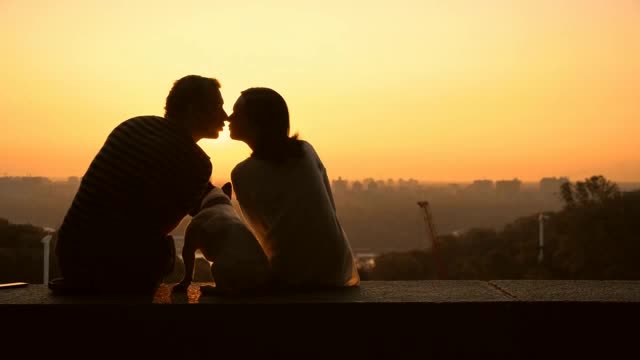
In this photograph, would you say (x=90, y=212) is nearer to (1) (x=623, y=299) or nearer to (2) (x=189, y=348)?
(2) (x=189, y=348)

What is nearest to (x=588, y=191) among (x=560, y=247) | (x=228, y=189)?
(x=560, y=247)

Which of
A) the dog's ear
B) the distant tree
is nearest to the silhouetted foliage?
the distant tree

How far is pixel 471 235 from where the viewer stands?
277 ft

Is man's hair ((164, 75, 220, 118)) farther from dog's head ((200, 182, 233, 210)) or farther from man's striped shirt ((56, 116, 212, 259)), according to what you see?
dog's head ((200, 182, 233, 210))

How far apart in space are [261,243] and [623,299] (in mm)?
2279

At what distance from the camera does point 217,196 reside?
502 centimetres

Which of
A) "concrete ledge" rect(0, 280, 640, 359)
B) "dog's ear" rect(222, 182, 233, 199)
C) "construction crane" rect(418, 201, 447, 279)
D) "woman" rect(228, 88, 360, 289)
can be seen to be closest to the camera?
"concrete ledge" rect(0, 280, 640, 359)

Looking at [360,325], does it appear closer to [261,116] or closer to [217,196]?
[217,196]

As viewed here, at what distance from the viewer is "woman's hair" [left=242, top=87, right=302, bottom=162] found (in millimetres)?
4895

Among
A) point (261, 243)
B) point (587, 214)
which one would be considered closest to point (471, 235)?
point (587, 214)

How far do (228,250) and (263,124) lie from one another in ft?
2.80

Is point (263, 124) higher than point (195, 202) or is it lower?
higher

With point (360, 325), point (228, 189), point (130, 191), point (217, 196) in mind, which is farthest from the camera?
point (228, 189)

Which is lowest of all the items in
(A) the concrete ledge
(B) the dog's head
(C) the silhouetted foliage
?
(C) the silhouetted foliage
